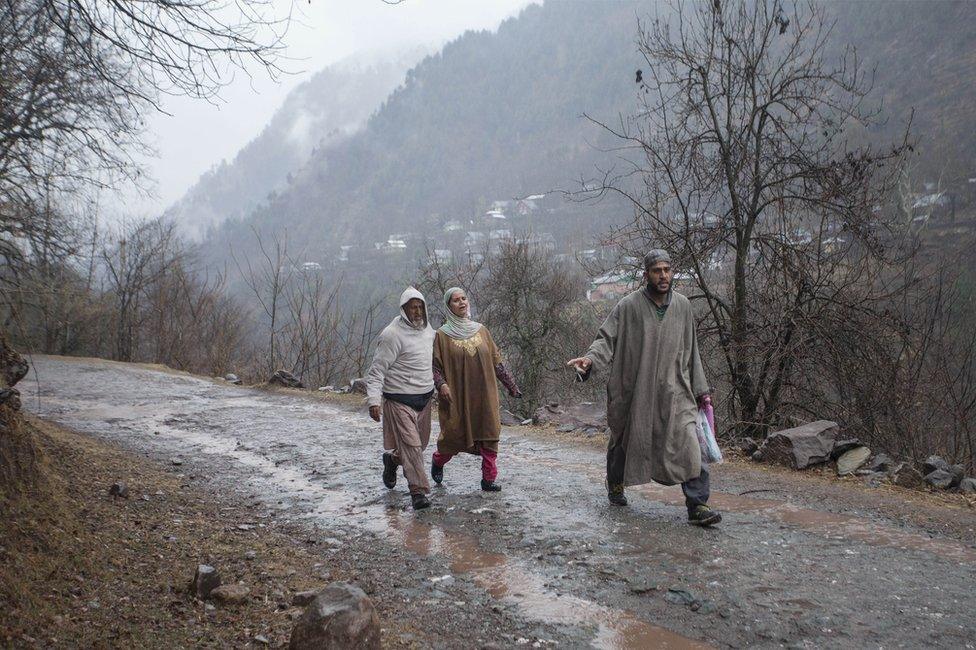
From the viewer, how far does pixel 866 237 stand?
9219mm

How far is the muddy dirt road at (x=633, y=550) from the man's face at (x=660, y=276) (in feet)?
5.79

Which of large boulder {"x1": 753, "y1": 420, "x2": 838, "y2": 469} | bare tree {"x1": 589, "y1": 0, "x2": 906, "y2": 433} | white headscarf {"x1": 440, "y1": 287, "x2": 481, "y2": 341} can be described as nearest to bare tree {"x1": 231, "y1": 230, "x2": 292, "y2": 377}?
bare tree {"x1": 589, "y1": 0, "x2": 906, "y2": 433}

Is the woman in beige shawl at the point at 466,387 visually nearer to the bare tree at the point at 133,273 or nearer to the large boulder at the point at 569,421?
the large boulder at the point at 569,421

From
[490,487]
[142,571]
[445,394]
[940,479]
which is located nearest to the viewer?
[142,571]

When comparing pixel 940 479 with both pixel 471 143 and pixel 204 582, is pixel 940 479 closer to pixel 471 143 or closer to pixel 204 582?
pixel 204 582

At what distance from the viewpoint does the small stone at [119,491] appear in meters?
5.68

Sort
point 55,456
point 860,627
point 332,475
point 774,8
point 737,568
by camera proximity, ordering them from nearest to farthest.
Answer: point 860,627, point 737,568, point 55,456, point 332,475, point 774,8

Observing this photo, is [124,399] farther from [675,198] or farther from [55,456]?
[675,198]

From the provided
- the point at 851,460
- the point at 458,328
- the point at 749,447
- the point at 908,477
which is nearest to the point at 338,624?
the point at 458,328

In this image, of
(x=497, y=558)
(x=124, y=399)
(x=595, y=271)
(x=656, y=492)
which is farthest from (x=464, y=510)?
(x=124, y=399)

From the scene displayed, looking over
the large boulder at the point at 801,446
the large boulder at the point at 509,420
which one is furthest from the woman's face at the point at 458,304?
the large boulder at the point at 509,420

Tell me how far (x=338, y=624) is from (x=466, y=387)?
368cm

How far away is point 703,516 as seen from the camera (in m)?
5.33

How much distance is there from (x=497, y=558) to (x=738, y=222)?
6573mm
